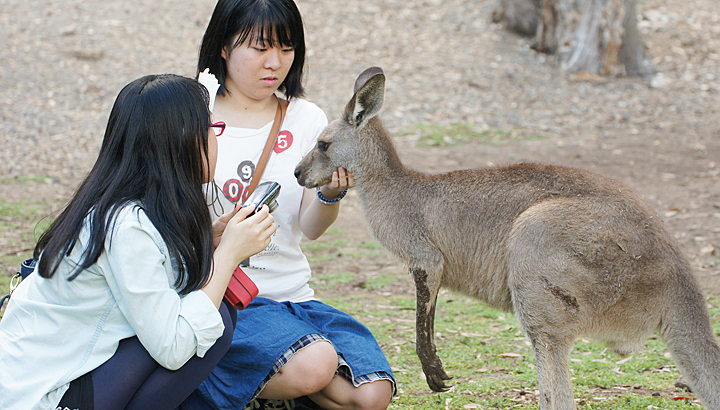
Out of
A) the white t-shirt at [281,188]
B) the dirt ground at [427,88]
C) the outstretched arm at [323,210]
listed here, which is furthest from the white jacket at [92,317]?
the dirt ground at [427,88]

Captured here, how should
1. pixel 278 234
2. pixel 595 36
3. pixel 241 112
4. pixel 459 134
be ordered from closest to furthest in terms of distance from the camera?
pixel 278 234, pixel 241 112, pixel 459 134, pixel 595 36

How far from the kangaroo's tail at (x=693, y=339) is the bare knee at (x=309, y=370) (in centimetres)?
136

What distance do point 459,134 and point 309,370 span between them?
6.26 meters

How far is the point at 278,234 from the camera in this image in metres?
3.02

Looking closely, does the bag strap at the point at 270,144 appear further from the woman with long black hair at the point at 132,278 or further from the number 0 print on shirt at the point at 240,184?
the woman with long black hair at the point at 132,278

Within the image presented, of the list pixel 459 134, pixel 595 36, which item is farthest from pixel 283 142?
pixel 595 36

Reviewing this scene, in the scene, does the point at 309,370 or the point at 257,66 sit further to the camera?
the point at 257,66

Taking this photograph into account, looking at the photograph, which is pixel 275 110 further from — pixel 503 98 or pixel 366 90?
pixel 503 98

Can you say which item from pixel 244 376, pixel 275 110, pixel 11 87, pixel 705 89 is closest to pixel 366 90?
pixel 275 110

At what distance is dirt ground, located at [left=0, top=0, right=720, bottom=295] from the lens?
23.7ft

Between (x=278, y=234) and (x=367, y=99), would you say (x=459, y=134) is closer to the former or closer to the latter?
(x=367, y=99)

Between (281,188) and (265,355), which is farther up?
(281,188)

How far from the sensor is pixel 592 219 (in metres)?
2.71

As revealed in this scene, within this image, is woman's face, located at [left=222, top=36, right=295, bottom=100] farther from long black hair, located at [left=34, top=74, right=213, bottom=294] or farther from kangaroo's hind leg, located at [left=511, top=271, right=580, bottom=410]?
kangaroo's hind leg, located at [left=511, top=271, right=580, bottom=410]
